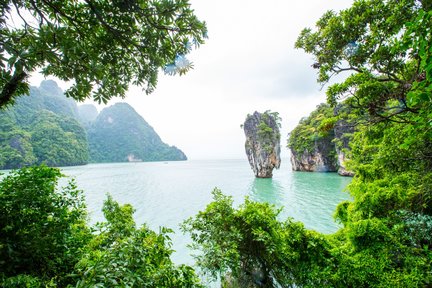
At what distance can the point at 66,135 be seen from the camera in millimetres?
67875

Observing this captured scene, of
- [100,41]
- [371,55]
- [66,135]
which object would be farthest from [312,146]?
[66,135]

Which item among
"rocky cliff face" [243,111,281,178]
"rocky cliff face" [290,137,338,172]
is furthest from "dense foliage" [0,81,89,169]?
"rocky cliff face" [290,137,338,172]

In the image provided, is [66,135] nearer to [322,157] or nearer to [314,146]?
[314,146]

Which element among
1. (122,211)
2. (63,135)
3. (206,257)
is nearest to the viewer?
(206,257)

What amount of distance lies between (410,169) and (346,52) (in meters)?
3.40

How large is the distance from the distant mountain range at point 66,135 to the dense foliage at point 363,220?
4235 millimetres

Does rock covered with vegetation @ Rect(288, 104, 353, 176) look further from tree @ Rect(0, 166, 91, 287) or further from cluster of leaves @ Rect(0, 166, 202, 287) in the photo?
tree @ Rect(0, 166, 91, 287)

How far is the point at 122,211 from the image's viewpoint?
5934mm

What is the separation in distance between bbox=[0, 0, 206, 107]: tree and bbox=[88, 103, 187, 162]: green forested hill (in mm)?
125366

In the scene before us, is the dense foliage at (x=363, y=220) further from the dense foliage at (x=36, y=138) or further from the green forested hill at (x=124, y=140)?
the green forested hill at (x=124, y=140)

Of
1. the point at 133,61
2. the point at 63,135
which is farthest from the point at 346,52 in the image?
the point at 63,135

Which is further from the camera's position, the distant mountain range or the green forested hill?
the green forested hill

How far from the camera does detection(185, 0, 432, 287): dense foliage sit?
350cm

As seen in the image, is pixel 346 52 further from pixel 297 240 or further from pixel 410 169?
pixel 297 240
